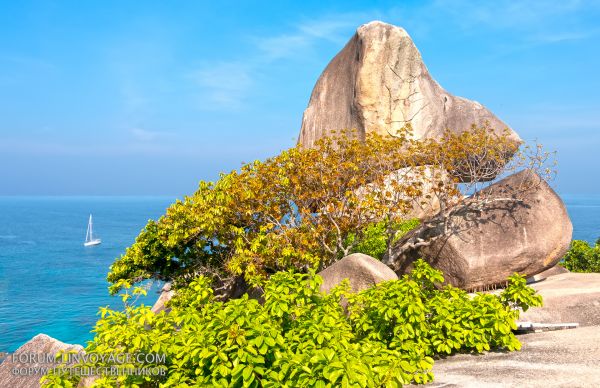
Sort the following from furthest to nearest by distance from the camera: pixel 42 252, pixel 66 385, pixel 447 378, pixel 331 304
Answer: pixel 42 252 < pixel 331 304 < pixel 447 378 < pixel 66 385

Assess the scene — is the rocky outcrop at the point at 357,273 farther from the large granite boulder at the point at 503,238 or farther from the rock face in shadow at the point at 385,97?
the rock face in shadow at the point at 385,97

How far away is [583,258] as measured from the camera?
24.5 metres

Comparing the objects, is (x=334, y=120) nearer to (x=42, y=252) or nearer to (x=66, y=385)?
(x=66, y=385)

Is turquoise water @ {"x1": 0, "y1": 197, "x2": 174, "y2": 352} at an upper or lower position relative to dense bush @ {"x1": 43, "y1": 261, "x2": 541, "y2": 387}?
lower

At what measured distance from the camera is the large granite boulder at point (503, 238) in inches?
594

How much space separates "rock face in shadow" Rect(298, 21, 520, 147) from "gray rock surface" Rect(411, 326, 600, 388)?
12.8m

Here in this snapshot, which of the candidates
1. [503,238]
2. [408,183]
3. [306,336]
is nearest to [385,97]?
[408,183]

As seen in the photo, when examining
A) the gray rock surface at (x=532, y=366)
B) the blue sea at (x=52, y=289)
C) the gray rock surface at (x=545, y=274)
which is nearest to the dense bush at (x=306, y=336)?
the gray rock surface at (x=532, y=366)

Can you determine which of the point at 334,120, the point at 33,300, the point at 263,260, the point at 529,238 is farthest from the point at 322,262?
the point at 33,300

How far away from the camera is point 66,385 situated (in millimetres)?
7098

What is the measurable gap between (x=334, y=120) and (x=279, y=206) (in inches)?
305

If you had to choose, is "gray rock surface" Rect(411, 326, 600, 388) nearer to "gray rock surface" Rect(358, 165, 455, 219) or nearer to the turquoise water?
"gray rock surface" Rect(358, 165, 455, 219)

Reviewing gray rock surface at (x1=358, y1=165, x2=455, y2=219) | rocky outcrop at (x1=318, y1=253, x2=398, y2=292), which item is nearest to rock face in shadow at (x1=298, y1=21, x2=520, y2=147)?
gray rock surface at (x1=358, y1=165, x2=455, y2=219)

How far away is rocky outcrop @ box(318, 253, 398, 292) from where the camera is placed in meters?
11.7
